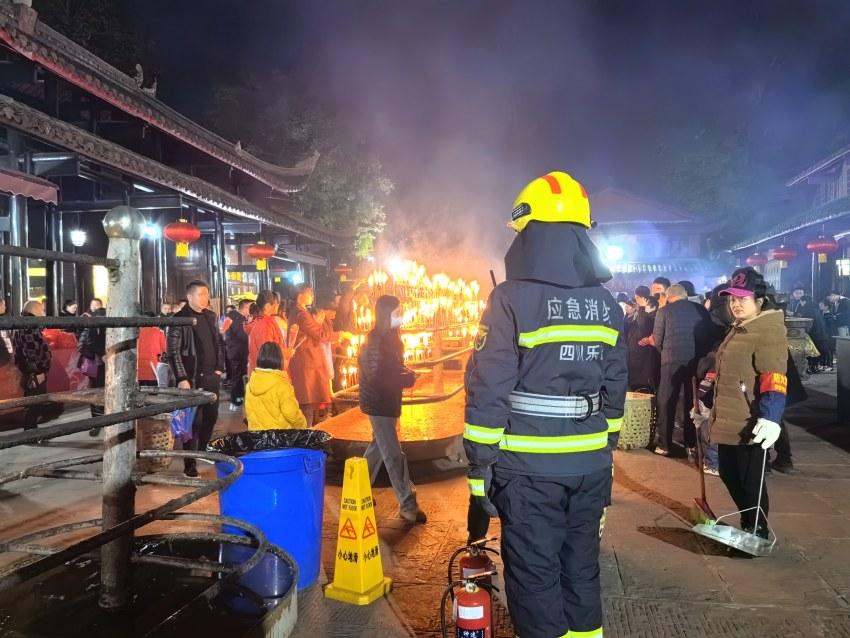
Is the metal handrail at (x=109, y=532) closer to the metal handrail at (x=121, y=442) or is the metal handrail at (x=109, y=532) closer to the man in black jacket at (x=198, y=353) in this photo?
the metal handrail at (x=121, y=442)

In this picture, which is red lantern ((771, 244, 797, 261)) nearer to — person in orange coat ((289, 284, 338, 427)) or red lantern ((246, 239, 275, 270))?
red lantern ((246, 239, 275, 270))

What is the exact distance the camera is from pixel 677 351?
7.57 metres

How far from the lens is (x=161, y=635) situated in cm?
348

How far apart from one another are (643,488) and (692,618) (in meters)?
2.74

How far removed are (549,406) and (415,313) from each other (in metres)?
8.06

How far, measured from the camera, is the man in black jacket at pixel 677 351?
750 cm

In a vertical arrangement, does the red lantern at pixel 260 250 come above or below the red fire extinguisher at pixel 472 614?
above

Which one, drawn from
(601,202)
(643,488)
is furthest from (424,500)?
(601,202)

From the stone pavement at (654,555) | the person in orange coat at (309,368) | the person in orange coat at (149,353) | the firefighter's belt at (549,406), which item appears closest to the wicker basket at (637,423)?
the stone pavement at (654,555)

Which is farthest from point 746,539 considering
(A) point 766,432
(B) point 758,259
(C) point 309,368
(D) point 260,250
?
(B) point 758,259

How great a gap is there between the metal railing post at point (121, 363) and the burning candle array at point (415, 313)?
5.64 metres

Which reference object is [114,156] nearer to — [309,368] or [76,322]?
[309,368]

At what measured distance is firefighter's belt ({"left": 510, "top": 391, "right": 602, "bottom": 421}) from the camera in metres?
2.83

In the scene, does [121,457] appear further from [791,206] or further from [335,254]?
[791,206]
